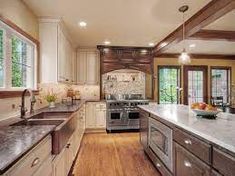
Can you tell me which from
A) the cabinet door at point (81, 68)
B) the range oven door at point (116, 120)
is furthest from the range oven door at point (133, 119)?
the cabinet door at point (81, 68)

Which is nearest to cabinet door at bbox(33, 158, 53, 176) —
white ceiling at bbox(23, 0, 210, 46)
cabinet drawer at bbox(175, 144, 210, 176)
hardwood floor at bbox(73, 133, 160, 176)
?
cabinet drawer at bbox(175, 144, 210, 176)

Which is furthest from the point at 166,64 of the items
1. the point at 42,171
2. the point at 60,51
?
the point at 42,171

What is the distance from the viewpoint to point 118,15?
3.58m

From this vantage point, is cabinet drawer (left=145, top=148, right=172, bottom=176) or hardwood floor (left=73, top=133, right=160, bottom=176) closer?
cabinet drawer (left=145, top=148, right=172, bottom=176)

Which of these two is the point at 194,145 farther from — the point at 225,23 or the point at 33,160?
the point at 225,23

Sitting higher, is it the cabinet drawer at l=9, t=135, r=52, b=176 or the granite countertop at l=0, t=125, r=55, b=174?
the granite countertop at l=0, t=125, r=55, b=174

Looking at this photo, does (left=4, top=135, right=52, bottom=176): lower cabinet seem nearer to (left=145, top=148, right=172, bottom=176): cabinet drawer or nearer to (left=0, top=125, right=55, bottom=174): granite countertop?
(left=0, top=125, right=55, bottom=174): granite countertop

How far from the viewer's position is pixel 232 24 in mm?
3939

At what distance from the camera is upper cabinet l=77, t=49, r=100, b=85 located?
6.22m

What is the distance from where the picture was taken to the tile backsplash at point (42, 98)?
2400 mm

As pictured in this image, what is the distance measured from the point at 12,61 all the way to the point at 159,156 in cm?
248

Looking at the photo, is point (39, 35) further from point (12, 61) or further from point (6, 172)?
point (6, 172)

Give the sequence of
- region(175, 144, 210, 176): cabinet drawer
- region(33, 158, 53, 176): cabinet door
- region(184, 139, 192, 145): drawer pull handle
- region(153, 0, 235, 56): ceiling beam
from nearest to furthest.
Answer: region(33, 158, 53, 176): cabinet door
region(175, 144, 210, 176): cabinet drawer
region(184, 139, 192, 145): drawer pull handle
region(153, 0, 235, 56): ceiling beam

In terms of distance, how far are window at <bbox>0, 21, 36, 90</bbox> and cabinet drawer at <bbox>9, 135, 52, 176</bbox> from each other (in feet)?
4.06
